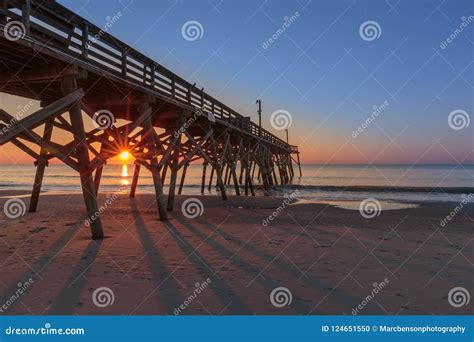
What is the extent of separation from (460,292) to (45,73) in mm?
7315

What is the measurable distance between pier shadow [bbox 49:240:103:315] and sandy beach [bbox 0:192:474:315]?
0.5 inches

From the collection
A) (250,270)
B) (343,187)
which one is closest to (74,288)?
(250,270)

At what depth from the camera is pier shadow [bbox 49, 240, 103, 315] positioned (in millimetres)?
3555

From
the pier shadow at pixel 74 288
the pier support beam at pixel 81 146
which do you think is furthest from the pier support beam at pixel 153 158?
the pier shadow at pixel 74 288

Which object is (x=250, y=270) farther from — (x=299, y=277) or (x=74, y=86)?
(x=74, y=86)

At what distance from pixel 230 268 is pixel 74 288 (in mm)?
2046

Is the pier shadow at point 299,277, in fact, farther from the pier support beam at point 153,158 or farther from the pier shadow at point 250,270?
the pier support beam at point 153,158

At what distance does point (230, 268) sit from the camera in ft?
16.6

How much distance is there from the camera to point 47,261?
209 inches

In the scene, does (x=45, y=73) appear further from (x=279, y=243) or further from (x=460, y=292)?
(x=460, y=292)

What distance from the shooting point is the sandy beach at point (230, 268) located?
3.74 meters

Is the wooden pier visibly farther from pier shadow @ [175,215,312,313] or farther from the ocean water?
the ocean water

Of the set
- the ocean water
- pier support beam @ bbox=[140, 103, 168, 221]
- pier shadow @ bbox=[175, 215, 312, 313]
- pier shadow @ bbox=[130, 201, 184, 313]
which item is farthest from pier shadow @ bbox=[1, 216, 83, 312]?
the ocean water

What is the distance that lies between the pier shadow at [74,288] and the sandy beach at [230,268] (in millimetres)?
12
